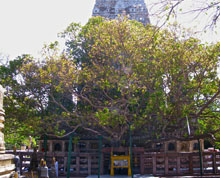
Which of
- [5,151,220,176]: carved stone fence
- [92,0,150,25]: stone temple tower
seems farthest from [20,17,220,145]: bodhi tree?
[92,0,150,25]: stone temple tower

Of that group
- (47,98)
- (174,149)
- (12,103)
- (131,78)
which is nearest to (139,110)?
(131,78)

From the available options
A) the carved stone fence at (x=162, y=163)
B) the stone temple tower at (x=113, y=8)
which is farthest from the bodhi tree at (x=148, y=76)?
the stone temple tower at (x=113, y=8)

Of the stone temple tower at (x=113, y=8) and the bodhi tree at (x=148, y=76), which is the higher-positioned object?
the stone temple tower at (x=113, y=8)

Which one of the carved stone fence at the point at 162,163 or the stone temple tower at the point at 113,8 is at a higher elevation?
the stone temple tower at the point at 113,8

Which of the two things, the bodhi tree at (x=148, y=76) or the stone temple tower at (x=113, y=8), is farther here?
the stone temple tower at (x=113, y=8)

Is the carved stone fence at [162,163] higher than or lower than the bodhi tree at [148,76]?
lower

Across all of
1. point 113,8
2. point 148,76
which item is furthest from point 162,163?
point 113,8

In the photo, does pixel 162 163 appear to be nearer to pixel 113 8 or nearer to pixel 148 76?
pixel 148 76

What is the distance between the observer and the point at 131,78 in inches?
522

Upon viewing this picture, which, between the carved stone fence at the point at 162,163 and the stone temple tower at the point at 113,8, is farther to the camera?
the stone temple tower at the point at 113,8

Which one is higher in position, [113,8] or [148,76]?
[113,8]

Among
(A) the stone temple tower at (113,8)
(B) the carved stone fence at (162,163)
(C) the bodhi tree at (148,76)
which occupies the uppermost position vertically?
(A) the stone temple tower at (113,8)

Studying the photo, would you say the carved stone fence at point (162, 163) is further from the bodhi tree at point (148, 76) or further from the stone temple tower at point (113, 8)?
the stone temple tower at point (113, 8)

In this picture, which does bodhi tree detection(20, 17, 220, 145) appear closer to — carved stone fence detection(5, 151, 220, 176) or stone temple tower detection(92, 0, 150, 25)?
carved stone fence detection(5, 151, 220, 176)
